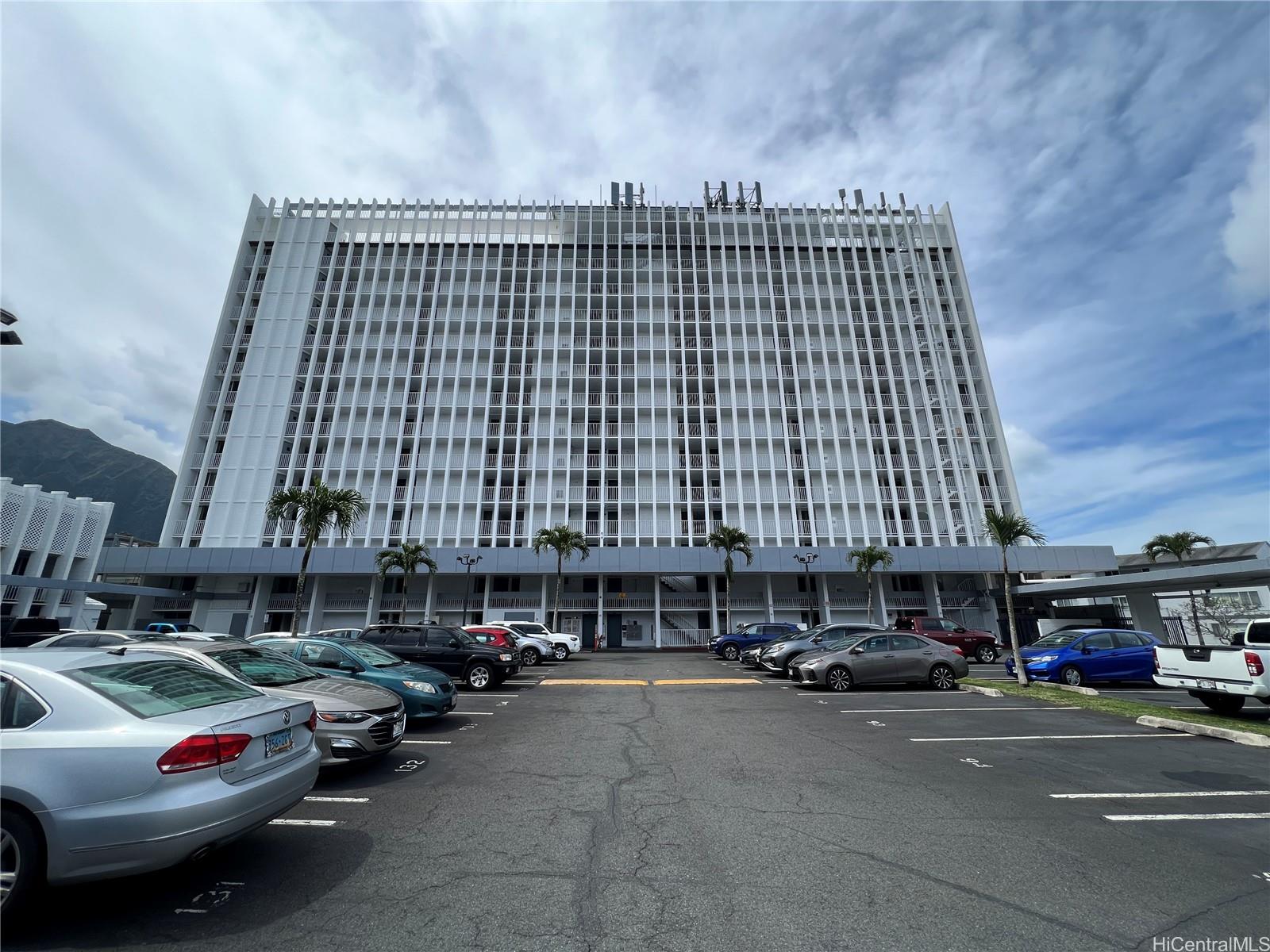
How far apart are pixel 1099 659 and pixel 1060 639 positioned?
8.64ft

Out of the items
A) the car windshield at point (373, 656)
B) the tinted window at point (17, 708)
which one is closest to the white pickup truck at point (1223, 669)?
the car windshield at point (373, 656)

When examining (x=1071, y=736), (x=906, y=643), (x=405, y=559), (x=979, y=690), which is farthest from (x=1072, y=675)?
(x=405, y=559)

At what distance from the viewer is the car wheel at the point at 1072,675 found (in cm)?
1561

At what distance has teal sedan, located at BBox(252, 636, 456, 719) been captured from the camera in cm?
949

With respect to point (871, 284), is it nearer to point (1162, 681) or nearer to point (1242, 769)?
point (1162, 681)

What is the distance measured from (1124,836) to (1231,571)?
29012 millimetres

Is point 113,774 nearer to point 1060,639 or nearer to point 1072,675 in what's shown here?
point 1072,675

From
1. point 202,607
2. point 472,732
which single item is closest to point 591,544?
point 202,607

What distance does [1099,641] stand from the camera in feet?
52.8

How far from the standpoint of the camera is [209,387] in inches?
1869

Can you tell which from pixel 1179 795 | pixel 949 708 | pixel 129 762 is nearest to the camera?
pixel 129 762

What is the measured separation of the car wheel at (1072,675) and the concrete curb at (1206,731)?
6.21m

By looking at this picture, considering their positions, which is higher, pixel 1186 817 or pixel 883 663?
pixel 883 663

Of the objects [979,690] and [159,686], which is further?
[979,690]
